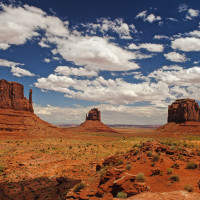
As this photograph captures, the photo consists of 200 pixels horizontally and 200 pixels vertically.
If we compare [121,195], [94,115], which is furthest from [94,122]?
[121,195]

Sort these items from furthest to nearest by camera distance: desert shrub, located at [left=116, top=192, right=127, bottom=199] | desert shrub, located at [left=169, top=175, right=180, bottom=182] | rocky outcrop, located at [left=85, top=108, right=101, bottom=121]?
rocky outcrop, located at [left=85, top=108, right=101, bottom=121] → desert shrub, located at [left=169, top=175, right=180, bottom=182] → desert shrub, located at [left=116, top=192, right=127, bottom=199]

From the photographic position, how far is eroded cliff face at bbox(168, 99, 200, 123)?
116 m

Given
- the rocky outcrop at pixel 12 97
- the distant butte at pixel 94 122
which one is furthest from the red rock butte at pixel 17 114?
the distant butte at pixel 94 122

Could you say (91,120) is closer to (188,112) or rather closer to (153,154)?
(188,112)

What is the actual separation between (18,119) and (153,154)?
69.5 m

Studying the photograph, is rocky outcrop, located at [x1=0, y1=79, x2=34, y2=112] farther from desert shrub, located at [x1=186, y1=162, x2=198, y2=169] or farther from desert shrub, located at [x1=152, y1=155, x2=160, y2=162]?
desert shrub, located at [x1=186, y1=162, x2=198, y2=169]

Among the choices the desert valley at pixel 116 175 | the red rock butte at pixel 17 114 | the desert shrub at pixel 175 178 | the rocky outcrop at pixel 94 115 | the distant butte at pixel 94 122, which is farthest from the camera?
the rocky outcrop at pixel 94 115

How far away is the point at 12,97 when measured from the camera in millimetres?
78250

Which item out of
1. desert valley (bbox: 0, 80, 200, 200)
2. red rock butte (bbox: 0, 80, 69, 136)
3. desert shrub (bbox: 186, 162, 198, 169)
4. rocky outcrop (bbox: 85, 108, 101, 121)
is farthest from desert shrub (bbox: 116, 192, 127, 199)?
rocky outcrop (bbox: 85, 108, 101, 121)

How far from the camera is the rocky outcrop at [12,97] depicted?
76.0m

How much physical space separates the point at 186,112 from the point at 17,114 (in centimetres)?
10359

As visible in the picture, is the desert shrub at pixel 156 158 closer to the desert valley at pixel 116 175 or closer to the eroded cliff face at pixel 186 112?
the desert valley at pixel 116 175

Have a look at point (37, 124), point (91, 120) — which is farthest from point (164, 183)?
point (91, 120)

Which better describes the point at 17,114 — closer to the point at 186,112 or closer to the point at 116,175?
the point at 116,175
